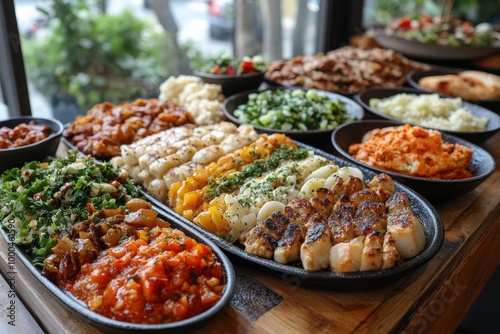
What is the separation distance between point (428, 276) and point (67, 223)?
149 cm

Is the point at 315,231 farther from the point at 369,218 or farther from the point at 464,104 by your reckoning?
the point at 464,104

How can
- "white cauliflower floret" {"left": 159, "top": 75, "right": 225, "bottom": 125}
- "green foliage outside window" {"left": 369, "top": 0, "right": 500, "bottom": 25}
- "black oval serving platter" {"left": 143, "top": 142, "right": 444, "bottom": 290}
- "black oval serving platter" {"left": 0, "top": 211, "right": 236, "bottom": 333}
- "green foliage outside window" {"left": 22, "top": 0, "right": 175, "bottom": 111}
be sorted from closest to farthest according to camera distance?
"black oval serving platter" {"left": 0, "top": 211, "right": 236, "bottom": 333} < "black oval serving platter" {"left": 143, "top": 142, "right": 444, "bottom": 290} < "white cauliflower floret" {"left": 159, "top": 75, "right": 225, "bottom": 125} < "green foliage outside window" {"left": 22, "top": 0, "right": 175, "bottom": 111} < "green foliage outside window" {"left": 369, "top": 0, "right": 500, "bottom": 25}

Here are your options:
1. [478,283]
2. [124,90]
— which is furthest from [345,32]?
[478,283]

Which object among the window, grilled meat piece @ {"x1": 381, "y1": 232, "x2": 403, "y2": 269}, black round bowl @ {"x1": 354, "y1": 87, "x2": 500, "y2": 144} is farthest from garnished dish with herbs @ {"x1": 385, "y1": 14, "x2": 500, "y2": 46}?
grilled meat piece @ {"x1": 381, "y1": 232, "x2": 403, "y2": 269}

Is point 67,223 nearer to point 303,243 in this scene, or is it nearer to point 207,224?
point 207,224

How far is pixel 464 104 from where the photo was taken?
11.2 feet

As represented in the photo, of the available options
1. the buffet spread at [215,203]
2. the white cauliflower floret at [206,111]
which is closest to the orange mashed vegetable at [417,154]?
the buffet spread at [215,203]

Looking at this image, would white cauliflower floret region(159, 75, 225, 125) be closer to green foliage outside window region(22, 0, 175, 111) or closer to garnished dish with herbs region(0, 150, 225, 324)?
garnished dish with herbs region(0, 150, 225, 324)

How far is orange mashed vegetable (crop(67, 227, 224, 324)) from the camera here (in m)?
1.44

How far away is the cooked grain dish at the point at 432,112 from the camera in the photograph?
300 centimetres

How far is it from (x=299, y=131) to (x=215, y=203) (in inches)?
38.2

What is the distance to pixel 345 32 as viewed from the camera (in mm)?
5695

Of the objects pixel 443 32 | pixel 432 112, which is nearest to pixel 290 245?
pixel 432 112

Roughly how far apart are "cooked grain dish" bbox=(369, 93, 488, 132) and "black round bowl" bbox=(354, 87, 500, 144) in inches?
2.4
